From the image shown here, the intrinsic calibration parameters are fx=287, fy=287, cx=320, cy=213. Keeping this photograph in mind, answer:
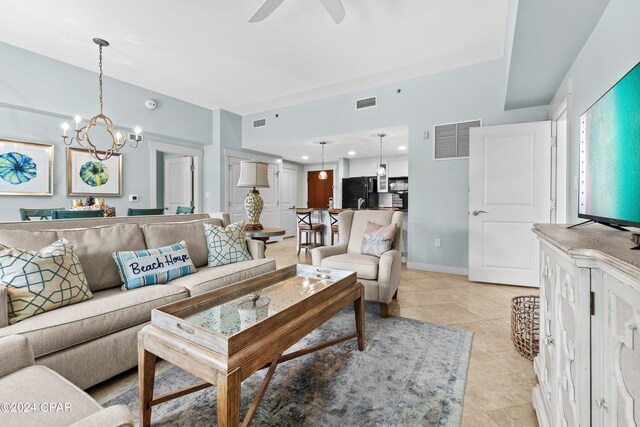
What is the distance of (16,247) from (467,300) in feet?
11.8

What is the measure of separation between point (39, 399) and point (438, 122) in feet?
14.6

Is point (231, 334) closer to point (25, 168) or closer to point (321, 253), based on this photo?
point (321, 253)

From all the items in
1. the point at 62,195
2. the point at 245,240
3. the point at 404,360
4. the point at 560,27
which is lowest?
the point at 404,360

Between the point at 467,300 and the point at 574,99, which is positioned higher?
the point at 574,99

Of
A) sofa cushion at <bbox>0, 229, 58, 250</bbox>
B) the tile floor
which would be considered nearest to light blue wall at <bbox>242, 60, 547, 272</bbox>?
the tile floor

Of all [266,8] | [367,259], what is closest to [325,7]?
[266,8]

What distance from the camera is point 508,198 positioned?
11.2 feet

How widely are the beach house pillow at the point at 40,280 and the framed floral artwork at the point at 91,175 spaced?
10.5 feet

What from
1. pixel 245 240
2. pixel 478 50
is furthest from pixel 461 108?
pixel 245 240

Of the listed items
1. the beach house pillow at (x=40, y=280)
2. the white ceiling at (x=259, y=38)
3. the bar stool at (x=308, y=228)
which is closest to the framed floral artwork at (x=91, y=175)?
the white ceiling at (x=259, y=38)

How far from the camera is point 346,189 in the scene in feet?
25.3

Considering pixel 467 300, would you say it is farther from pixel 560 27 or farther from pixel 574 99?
pixel 560 27

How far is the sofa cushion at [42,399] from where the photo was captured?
769 mm

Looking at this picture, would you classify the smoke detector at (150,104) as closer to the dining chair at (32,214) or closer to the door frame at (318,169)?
the dining chair at (32,214)
